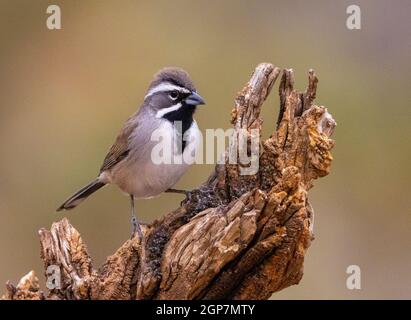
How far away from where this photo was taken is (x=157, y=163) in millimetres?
9188

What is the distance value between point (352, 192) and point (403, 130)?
154 centimetres

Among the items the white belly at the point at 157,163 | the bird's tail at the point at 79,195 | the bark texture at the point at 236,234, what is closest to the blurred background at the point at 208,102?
the bird's tail at the point at 79,195

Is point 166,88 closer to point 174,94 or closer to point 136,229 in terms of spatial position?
point 174,94

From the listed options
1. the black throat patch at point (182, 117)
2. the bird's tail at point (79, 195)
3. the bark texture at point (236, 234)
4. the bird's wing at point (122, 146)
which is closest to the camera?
the bark texture at point (236, 234)

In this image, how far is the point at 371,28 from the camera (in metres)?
15.5

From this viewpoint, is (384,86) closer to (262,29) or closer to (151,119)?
(262,29)

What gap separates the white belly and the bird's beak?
0.81ft

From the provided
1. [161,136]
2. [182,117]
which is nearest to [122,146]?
[161,136]

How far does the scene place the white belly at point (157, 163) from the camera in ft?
29.9

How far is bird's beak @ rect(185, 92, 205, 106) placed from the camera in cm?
910

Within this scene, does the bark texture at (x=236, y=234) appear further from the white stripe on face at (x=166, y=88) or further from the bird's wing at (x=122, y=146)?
the bird's wing at (x=122, y=146)

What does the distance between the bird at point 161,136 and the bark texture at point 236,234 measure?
0.82 metres

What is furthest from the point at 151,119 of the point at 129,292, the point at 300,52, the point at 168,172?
the point at 300,52

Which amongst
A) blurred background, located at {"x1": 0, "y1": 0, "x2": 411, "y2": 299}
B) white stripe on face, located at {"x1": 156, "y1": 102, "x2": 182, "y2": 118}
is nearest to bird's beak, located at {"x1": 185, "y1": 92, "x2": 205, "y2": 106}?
white stripe on face, located at {"x1": 156, "y1": 102, "x2": 182, "y2": 118}
